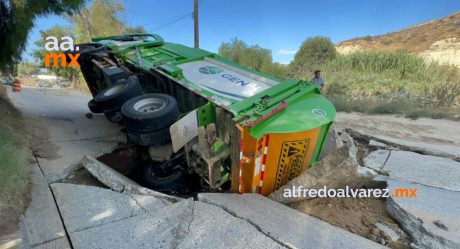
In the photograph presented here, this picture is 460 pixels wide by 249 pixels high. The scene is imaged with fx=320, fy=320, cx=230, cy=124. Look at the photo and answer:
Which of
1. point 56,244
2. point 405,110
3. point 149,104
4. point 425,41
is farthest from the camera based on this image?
point 425,41

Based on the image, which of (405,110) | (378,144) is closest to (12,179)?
(378,144)

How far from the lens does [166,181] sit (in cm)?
439

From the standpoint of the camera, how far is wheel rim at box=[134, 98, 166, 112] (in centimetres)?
427

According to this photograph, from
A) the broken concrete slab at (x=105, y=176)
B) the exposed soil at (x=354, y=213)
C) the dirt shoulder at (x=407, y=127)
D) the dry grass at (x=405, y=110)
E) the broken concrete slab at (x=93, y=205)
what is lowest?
the dry grass at (x=405, y=110)

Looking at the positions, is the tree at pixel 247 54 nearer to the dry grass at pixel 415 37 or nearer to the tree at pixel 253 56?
the tree at pixel 253 56

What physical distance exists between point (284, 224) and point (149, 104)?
2443mm

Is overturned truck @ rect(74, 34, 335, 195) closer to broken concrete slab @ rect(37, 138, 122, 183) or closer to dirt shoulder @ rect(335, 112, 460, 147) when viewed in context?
broken concrete slab @ rect(37, 138, 122, 183)

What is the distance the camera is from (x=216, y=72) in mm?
5012

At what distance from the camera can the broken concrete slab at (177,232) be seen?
8.49ft

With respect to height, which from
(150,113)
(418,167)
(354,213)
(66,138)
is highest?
(150,113)

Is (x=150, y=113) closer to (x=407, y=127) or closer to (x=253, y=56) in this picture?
(x=407, y=127)

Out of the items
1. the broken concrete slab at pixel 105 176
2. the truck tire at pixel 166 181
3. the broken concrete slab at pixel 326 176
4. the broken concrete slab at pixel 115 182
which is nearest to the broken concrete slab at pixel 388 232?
the broken concrete slab at pixel 326 176

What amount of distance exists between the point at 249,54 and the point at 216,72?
25849 mm

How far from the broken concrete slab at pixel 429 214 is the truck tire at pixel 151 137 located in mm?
2718
